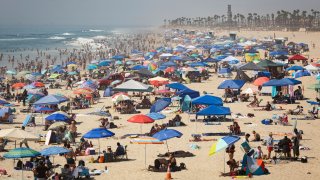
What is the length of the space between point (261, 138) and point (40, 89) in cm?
1755

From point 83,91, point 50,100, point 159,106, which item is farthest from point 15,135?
point 83,91

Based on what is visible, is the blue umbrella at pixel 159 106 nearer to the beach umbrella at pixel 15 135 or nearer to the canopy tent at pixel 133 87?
the canopy tent at pixel 133 87

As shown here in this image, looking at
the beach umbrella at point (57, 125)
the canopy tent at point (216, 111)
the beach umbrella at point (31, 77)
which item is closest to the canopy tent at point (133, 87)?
the beach umbrella at point (57, 125)

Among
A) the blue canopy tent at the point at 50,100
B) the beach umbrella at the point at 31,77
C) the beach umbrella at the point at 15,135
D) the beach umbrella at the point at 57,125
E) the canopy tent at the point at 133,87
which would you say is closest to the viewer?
the beach umbrella at the point at 15,135

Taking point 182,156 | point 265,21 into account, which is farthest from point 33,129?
point 265,21

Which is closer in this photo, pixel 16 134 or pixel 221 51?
pixel 16 134

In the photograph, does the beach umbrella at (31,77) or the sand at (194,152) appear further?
the beach umbrella at (31,77)

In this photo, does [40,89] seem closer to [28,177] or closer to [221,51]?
[28,177]

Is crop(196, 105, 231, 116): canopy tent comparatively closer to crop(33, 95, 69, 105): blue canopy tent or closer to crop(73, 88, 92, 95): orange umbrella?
crop(33, 95, 69, 105): blue canopy tent

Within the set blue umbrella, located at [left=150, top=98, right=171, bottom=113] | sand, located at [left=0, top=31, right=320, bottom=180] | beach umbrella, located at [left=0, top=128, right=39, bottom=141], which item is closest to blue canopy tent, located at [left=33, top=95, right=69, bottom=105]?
sand, located at [left=0, top=31, right=320, bottom=180]

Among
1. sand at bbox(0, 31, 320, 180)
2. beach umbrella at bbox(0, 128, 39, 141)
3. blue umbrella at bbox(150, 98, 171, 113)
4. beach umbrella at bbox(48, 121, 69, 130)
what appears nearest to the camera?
sand at bbox(0, 31, 320, 180)

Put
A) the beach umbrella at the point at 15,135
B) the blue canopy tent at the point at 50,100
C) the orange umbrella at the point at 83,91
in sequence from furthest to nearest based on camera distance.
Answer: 1. the orange umbrella at the point at 83,91
2. the blue canopy tent at the point at 50,100
3. the beach umbrella at the point at 15,135

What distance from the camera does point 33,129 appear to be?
2138 centimetres

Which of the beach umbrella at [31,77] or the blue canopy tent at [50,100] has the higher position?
the blue canopy tent at [50,100]
